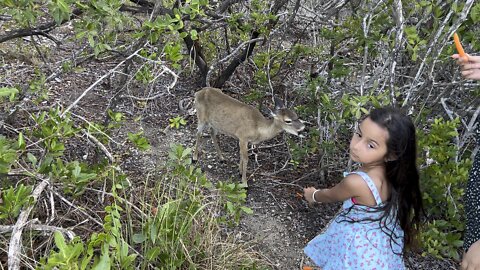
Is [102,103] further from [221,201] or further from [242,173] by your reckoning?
[221,201]

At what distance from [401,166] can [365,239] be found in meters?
0.52

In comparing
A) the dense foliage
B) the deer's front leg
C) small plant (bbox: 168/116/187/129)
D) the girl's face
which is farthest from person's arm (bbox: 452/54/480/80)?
the deer's front leg

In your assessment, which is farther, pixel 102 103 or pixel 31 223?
pixel 102 103

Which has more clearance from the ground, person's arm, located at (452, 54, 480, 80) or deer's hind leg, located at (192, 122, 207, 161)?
person's arm, located at (452, 54, 480, 80)

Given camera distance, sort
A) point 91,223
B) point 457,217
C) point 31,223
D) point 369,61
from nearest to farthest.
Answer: point 31,223
point 91,223
point 457,217
point 369,61

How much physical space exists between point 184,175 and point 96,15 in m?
1.23

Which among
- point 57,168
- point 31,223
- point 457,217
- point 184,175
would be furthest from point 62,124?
point 457,217

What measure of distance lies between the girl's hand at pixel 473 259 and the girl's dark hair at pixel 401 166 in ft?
2.17

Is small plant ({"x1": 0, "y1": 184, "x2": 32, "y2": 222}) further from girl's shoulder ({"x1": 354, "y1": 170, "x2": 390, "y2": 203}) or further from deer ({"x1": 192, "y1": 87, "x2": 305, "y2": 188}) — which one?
deer ({"x1": 192, "y1": 87, "x2": 305, "y2": 188})

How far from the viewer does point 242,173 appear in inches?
209

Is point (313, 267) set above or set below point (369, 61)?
below

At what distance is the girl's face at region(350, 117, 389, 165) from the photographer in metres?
2.98

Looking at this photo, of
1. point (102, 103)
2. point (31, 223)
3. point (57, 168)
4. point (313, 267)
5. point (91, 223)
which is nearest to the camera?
point (31, 223)

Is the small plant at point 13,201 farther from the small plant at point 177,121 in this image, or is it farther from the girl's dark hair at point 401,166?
the girl's dark hair at point 401,166
